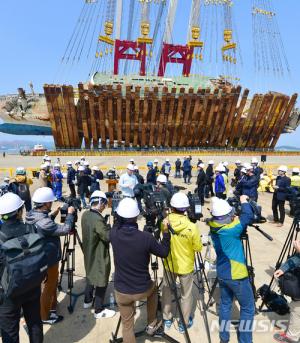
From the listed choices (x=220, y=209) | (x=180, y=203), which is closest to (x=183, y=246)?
(x=180, y=203)

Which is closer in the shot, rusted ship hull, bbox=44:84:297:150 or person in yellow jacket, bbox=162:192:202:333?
person in yellow jacket, bbox=162:192:202:333

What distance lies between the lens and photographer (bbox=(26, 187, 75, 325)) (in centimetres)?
331

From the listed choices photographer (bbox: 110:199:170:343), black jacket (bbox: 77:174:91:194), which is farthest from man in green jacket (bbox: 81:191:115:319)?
black jacket (bbox: 77:174:91:194)

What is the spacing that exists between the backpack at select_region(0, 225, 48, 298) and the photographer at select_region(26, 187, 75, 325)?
0.75ft

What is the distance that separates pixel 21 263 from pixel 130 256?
42.1 inches

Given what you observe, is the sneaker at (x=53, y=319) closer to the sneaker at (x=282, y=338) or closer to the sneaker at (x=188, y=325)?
the sneaker at (x=188, y=325)

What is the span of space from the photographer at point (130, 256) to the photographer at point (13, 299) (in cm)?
91

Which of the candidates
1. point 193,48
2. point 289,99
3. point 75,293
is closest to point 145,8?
point 193,48

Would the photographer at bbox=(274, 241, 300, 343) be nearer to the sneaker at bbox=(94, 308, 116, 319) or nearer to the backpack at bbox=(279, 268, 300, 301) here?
the backpack at bbox=(279, 268, 300, 301)

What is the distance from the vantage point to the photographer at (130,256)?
292 cm

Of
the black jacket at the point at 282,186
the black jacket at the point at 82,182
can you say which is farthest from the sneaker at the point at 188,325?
the black jacket at the point at 82,182

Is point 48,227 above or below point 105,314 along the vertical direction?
above

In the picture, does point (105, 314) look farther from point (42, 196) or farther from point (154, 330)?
point (42, 196)

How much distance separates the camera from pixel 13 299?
2.75 m
